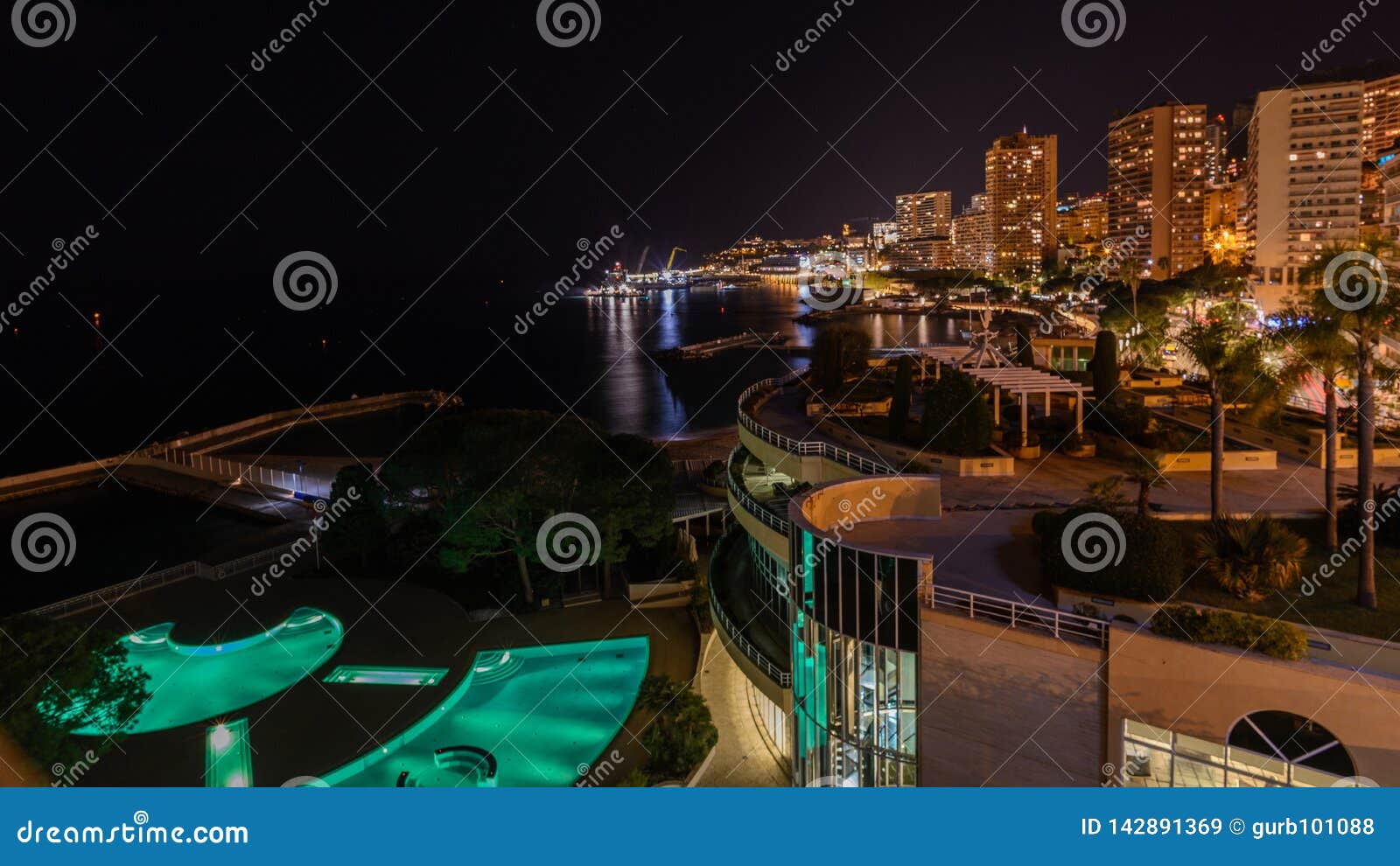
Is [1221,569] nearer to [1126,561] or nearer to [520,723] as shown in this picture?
[1126,561]

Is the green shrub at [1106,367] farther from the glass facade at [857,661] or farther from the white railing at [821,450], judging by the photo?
the glass facade at [857,661]

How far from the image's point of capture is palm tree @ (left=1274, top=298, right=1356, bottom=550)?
7.17m

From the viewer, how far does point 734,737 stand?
1081cm

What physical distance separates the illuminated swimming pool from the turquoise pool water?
2505 millimetres

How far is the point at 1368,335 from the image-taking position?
7.04 meters

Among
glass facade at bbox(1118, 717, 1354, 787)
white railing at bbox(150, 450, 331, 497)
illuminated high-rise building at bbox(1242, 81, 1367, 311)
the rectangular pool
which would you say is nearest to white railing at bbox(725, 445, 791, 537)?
glass facade at bbox(1118, 717, 1354, 787)

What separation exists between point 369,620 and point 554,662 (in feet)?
10.9

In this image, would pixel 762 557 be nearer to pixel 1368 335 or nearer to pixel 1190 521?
pixel 1190 521

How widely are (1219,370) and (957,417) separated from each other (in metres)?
3.80

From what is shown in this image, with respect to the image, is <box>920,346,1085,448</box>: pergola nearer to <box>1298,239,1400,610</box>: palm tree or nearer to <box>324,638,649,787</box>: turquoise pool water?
<box>1298,239,1400,610</box>: palm tree

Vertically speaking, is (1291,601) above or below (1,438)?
above

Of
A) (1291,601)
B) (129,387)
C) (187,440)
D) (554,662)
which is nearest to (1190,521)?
(1291,601)

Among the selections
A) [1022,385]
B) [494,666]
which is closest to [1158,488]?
[1022,385]

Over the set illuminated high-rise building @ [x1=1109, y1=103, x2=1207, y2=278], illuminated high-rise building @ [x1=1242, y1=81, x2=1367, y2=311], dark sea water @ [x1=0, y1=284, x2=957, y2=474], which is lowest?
dark sea water @ [x1=0, y1=284, x2=957, y2=474]
